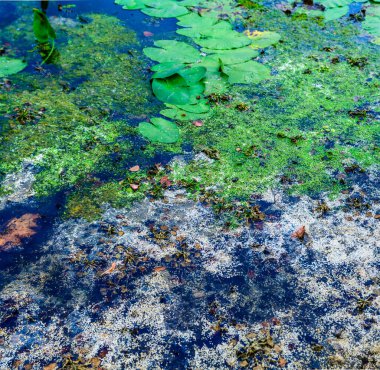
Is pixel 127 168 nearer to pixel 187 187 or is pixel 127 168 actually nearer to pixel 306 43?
pixel 187 187

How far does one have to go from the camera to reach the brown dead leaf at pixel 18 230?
1.80 metres

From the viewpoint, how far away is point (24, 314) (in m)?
1.58

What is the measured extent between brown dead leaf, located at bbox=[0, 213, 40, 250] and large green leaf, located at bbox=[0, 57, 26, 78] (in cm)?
123

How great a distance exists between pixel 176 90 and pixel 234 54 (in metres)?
0.61

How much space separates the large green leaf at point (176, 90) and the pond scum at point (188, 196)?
1 centimetres

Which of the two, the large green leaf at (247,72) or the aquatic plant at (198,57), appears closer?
the aquatic plant at (198,57)

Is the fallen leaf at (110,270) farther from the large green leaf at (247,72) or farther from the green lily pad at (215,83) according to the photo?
the large green leaf at (247,72)

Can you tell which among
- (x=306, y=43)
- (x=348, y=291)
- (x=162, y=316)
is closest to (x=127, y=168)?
(x=162, y=316)

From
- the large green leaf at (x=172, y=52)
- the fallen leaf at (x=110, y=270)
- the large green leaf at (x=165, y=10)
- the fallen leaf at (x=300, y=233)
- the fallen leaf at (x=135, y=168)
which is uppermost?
the large green leaf at (x=165, y=10)

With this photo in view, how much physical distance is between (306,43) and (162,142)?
5.07 feet

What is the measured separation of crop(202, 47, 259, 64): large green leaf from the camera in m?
2.90

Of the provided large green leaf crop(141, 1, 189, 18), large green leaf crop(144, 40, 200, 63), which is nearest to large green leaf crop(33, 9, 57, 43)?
large green leaf crop(144, 40, 200, 63)

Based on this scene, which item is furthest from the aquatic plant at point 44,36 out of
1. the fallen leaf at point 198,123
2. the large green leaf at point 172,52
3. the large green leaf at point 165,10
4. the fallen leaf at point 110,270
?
the fallen leaf at point 110,270

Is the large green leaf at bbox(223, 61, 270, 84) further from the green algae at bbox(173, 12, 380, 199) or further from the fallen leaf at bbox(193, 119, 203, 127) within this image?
the fallen leaf at bbox(193, 119, 203, 127)
